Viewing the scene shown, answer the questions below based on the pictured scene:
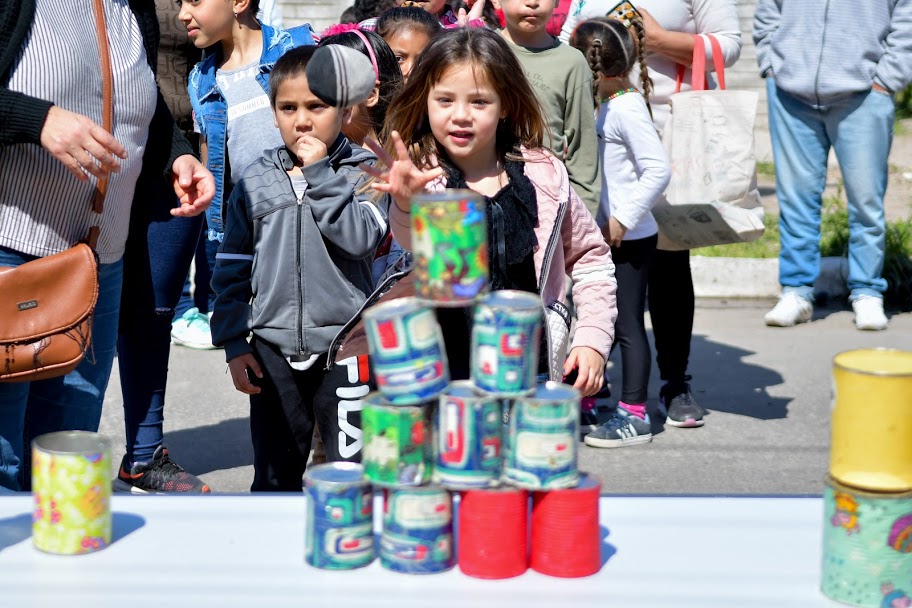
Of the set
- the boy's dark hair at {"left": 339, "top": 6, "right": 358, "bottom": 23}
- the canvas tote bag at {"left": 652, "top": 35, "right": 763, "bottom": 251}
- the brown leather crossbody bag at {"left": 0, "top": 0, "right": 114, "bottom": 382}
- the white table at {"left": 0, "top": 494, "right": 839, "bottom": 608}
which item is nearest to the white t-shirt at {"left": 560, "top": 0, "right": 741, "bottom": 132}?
the canvas tote bag at {"left": 652, "top": 35, "right": 763, "bottom": 251}

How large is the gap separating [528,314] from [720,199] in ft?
10.6

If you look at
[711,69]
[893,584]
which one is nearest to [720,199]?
[711,69]

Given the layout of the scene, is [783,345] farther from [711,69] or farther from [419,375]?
[419,375]

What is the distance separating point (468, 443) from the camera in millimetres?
1772

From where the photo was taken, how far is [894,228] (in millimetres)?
7551

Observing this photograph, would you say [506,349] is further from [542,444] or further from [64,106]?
[64,106]

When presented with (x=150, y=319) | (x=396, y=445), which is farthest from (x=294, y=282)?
(x=396, y=445)

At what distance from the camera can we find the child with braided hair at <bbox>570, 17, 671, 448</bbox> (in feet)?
14.8

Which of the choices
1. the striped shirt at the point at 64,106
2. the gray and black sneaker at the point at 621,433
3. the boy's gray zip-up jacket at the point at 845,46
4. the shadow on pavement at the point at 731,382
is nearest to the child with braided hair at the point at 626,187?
the gray and black sneaker at the point at 621,433

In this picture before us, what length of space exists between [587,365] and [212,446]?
246 centimetres

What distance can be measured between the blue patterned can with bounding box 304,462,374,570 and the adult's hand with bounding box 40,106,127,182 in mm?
1087

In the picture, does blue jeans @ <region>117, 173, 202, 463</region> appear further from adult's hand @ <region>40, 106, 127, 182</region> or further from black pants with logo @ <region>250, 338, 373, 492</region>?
adult's hand @ <region>40, 106, 127, 182</region>

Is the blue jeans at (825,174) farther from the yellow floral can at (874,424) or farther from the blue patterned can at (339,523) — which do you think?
the blue patterned can at (339,523)

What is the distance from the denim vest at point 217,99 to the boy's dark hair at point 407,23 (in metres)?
0.26
